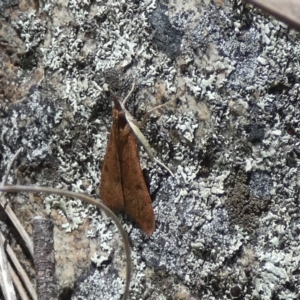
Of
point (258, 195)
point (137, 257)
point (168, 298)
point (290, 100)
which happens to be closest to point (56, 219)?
point (137, 257)

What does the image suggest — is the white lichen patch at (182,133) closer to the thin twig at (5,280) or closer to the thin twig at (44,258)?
the thin twig at (44,258)

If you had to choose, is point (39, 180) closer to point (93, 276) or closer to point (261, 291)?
point (93, 276)

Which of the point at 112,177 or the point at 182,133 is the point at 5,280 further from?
the point at 182,133

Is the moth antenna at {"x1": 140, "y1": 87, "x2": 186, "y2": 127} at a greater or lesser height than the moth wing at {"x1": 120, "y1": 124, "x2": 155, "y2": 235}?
greater

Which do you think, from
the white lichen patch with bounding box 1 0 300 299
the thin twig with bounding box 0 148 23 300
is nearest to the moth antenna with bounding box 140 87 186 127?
the white lichen patch with bounding box 1 0 300 299

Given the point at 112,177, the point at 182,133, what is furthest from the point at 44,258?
the point at 182,133

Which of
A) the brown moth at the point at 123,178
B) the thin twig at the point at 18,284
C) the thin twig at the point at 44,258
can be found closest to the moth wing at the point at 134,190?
the brown moth at the point at 123,178

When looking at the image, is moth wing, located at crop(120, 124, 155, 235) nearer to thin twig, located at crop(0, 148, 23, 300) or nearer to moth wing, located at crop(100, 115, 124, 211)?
moth wing, located at crop(100, 115, 124, 211)
